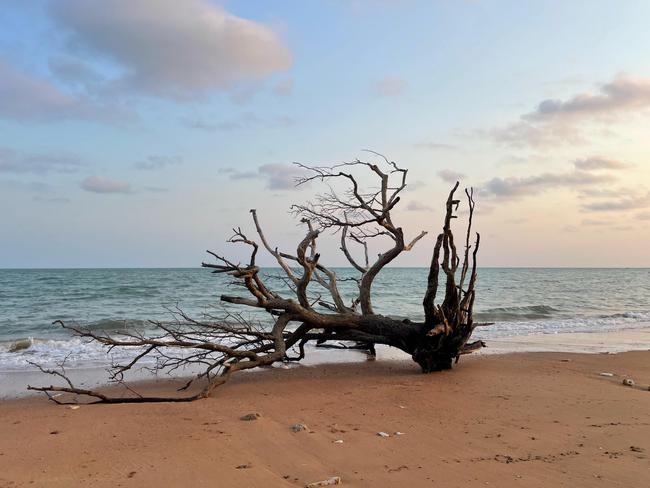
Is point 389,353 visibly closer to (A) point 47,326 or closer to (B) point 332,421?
(B) point 332,421

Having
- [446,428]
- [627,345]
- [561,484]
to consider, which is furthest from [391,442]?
[627,345]

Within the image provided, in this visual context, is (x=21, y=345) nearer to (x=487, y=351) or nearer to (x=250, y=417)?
(x=250, y=417)

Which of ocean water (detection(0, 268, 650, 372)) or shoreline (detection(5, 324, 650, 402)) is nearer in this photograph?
shoreline (detection(5, 324, 650, 402))

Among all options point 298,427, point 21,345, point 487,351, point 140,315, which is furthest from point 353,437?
point 140,315

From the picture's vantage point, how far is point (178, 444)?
470 cm

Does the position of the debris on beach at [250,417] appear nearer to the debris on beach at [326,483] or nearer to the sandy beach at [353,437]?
the sandy beach at [353,437]

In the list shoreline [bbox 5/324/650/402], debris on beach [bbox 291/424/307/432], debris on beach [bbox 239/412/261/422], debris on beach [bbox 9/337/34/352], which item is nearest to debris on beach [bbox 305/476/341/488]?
debris on beach [bbox 291/424/307/432]

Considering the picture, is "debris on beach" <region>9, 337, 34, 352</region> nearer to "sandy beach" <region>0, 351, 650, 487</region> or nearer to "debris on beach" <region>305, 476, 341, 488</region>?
"sandy beach" <region>0, 351, 650, 487</region>

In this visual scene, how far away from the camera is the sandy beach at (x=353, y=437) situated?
3955 millimetres

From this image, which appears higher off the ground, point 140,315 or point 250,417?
point 250,417

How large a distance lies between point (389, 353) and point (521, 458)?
6629mm

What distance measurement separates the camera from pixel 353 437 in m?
4.88

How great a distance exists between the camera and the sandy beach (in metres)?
3.96

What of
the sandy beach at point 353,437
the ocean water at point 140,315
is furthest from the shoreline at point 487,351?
the sandy beach at point 353,437
